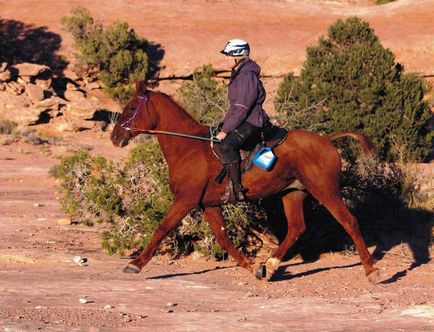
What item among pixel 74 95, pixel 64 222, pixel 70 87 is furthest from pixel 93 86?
pixel 64 222

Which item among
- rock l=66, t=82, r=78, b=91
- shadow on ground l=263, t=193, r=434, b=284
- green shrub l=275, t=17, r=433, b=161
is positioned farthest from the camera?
rock l=66, t=82, r=78, b=91

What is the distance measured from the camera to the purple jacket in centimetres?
1002

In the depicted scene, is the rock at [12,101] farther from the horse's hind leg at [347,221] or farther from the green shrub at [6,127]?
the horse's hind leg at [347,221]

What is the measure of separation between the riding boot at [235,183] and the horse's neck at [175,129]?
1.67 feet

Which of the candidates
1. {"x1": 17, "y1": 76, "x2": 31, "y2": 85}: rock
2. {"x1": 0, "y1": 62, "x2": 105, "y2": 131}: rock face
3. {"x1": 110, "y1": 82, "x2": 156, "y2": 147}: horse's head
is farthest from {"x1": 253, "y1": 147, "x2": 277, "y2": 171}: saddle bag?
{"x1": 17, "y1": 76, "x2": 31, "y2": 85}: rock

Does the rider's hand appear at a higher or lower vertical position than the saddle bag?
higher

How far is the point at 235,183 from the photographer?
10125 millimetres

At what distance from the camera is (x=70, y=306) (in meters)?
8.56

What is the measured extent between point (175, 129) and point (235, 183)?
0.99m

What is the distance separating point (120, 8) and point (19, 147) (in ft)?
54.0

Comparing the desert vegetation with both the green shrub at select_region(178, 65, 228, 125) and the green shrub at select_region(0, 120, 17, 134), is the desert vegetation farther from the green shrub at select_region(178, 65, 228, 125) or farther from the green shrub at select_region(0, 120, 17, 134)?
the green shrub at select_region(0, 120, 17, 134)

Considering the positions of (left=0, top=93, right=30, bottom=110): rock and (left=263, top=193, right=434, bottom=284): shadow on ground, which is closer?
(left=263, top=193, right=434, bottom=284): shadow on ground

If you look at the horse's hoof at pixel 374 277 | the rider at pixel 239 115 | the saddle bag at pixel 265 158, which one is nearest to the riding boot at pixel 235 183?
the rider at pixel 239 115

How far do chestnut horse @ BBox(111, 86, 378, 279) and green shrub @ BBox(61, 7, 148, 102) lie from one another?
2212cm
